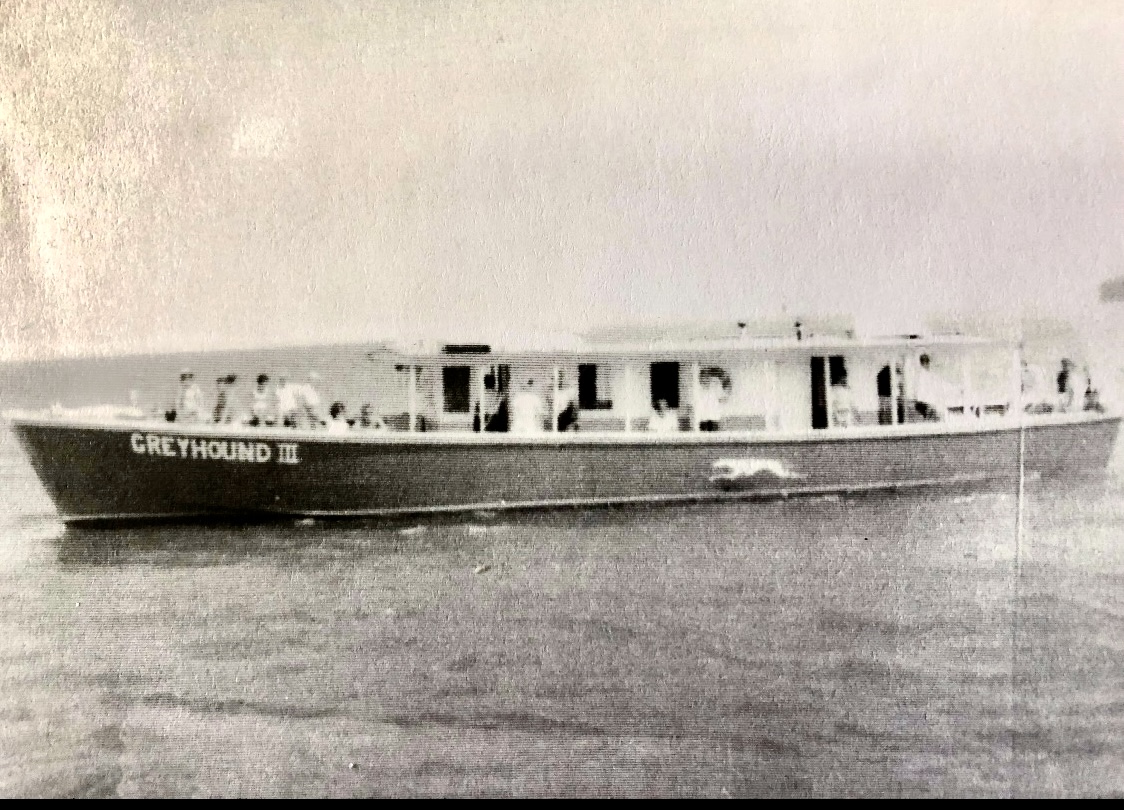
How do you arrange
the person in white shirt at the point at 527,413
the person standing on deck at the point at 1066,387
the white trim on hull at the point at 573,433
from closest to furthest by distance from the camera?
the person standing on deck at the point at 1066,387
the white trim on hull at the point at 573,433
the person in white shirt at the point at 527,413

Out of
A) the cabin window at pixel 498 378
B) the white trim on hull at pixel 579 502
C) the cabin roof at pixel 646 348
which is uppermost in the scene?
the cabin roof at pixel 646 348

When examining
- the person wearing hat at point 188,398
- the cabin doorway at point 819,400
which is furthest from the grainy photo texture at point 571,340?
the cabin doorway at point 819,400

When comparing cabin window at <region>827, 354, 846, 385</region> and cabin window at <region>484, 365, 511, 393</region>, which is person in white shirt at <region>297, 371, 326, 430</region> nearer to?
cabin window at <region>484, 365, 511, 393</region>

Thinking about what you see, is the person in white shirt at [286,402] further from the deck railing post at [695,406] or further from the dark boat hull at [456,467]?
the deck railing post at [695,406]

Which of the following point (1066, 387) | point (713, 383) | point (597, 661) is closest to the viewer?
point (1066, 387)

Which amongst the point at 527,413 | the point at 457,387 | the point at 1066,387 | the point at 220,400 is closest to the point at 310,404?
the point at 220,400

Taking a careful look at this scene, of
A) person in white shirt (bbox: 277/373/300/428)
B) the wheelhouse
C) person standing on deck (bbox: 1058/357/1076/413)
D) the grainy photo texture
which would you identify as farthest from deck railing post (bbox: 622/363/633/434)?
person standing on deck (bbox: 1058/357/1076/413)

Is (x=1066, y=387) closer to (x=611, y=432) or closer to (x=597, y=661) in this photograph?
(x=611, y=432)

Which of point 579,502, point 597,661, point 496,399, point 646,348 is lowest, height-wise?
point 597,661
